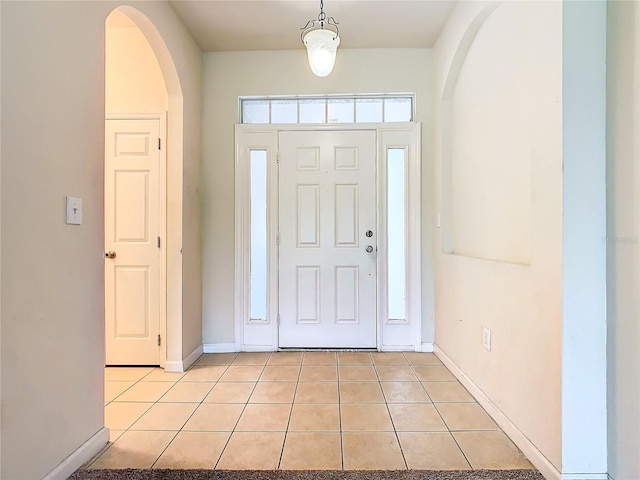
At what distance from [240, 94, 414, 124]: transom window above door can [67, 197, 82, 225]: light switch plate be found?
1801mm

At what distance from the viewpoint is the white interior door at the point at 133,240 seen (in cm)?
258

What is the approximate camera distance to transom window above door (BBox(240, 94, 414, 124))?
2.99 m

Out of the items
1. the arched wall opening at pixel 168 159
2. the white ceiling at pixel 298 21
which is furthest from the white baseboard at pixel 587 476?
the white ceiling at pixel 298 21

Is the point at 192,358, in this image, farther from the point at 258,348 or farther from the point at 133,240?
the point at 133,240

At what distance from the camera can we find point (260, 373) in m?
2.50

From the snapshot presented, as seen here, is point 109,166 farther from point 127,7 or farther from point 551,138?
point 551,138

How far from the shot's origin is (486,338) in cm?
197

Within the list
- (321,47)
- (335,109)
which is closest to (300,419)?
(321,47)

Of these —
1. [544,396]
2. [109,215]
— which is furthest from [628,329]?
[109,215]

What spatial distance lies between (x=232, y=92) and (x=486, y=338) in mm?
2685

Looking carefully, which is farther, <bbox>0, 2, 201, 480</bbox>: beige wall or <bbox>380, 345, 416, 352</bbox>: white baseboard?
<bbox>380, 345, 416, 352</bbox>: white baseboard

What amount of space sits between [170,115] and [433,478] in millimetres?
2709

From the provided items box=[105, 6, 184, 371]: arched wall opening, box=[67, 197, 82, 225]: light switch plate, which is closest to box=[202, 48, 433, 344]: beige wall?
box=[105, 6, 184, 371]: arched wall opening

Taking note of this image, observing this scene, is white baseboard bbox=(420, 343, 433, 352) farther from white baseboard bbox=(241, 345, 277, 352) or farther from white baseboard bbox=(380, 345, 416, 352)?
white baseboard bbox=(241, 345, 277, 352)
